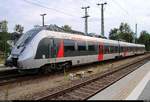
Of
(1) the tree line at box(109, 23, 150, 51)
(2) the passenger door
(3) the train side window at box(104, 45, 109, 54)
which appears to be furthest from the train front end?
(1) the tree line at box(109, 23, 150, 51)

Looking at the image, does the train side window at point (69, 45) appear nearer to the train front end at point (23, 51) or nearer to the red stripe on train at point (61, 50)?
the red stripe on train at point (61, 50)

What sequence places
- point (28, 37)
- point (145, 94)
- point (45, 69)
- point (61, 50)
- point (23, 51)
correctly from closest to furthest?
point (145, 94), point (23, 51), point (28, 37), point (45, 69), point (61, 50)

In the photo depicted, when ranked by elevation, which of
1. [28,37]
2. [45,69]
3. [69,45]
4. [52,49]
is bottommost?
[45,69]

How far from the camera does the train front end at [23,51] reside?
16.8 meters

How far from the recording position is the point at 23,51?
17.2 m

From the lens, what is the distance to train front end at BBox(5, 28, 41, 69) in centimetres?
1681

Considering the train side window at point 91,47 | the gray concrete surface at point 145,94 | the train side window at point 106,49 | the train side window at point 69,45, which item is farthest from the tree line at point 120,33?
the gray concrete surface at point 145,94

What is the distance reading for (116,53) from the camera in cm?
3784

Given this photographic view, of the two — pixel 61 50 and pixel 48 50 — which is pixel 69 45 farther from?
pixel 48 50

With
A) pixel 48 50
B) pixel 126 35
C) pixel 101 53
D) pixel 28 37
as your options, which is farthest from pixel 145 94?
pixel 126 35

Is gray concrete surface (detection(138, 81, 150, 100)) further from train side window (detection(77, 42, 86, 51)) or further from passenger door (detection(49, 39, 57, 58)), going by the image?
train side window (detection(77, 42, 86, 51))

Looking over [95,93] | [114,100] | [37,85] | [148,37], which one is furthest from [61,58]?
[148,37]

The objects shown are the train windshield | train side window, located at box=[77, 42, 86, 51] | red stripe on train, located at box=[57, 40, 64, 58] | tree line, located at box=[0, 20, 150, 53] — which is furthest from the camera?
tree line, located at box=[0, 20, 150, 53]

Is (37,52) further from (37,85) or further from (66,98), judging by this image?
(66,98)
